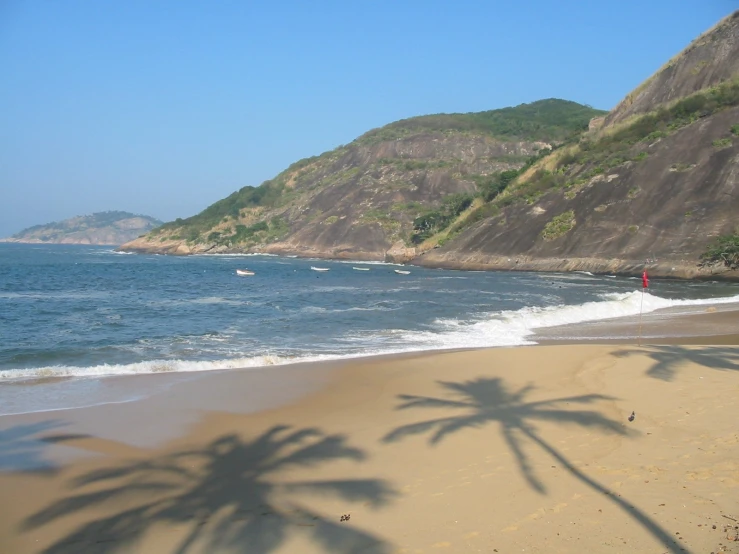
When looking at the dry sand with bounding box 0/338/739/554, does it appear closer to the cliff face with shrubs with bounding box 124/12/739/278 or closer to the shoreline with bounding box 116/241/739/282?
the shoreline with bounding box 116/241/739/282

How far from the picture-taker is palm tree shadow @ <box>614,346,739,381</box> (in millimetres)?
13230

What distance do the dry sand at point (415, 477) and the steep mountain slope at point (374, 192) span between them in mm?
82359

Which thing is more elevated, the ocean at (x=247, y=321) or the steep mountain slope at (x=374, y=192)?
the steep mountain slope at (x=374, y=192)

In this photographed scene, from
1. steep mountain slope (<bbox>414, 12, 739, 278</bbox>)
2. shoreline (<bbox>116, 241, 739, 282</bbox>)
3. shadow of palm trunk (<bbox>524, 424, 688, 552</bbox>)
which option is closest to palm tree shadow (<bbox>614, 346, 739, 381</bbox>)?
shadow of palm trunk (<bbox>524, 424, 688, 552</bbox>)

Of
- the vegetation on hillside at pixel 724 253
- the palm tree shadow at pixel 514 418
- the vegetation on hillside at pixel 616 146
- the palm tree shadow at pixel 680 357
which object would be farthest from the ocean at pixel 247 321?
the vegetation on hillside at pixel 616 146

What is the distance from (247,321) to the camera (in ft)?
84.7

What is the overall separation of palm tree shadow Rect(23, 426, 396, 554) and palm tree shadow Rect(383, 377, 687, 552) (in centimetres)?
165

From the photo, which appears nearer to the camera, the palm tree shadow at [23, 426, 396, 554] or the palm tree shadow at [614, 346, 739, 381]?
the palm tree shadow at [23, 426, 396, 554]

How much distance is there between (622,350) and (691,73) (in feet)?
230

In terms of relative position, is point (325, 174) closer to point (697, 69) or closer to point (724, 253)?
point (697, 69)

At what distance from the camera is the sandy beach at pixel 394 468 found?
6410mm

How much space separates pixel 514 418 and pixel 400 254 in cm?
8539

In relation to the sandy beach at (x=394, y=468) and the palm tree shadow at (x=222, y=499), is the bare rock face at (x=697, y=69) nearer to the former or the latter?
the sandy beach at (x=394, y=468)

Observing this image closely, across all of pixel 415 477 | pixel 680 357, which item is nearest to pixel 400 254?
pixel 680 357
